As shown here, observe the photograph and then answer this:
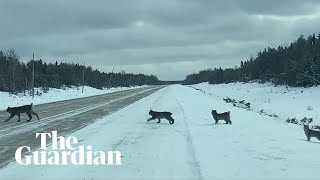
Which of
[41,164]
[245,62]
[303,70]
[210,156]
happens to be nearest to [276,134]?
[210,156]

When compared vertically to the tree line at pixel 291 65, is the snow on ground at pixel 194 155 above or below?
below

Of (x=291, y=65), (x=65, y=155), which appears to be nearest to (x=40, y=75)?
(x=291, y=65)

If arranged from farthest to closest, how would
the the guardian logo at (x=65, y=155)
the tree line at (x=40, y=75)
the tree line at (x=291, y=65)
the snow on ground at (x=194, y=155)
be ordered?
the tree line at (x=291, y=65), the tree line at (x=40, y=75), the the guardian logo at (x=65, y=155), the snow on ground at (x=194, y=155)

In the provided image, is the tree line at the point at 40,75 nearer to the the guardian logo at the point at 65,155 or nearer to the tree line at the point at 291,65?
the tree line at the point at 291,65

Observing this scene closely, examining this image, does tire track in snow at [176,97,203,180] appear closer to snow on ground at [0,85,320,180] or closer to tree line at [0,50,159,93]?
snow on ground at [0,85,320,180]

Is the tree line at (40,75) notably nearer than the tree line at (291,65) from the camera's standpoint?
Yes

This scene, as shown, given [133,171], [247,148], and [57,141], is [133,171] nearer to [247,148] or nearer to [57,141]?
[247,148]

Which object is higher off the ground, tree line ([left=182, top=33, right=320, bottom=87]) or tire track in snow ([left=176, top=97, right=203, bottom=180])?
tree line ([left=182, top=33, right=320, bottom=87])

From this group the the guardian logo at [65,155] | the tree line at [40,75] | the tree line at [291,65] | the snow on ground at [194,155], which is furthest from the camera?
the tree line at [291,65]

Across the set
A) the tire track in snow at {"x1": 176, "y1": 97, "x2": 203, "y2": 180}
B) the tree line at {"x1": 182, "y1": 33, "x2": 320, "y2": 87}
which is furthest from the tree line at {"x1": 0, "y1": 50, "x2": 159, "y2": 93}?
the tire track in snow at {"x1": 176, "y1": 97, "x2": 203, "y2": 180}

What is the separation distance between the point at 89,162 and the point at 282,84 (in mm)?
67580

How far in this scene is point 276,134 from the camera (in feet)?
53.3

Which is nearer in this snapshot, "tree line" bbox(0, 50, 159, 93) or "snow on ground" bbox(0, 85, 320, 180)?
"snow on ground" bbox(0, 85, 320, 180)

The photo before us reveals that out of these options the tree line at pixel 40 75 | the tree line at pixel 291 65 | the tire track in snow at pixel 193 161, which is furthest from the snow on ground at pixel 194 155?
the tree line at pixel 291 65
